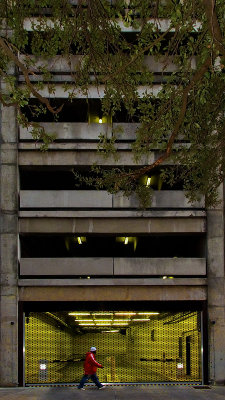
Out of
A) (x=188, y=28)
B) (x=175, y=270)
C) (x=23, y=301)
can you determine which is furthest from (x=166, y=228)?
(x=188, y=28)

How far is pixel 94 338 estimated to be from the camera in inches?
760

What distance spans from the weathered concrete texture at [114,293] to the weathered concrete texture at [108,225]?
2.23 meters

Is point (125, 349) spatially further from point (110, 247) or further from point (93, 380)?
point (110, 247)

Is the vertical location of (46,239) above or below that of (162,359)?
above

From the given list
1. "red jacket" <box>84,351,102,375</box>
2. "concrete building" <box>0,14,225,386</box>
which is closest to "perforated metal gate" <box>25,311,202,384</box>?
"concrete building" <box>0,14,225,386</box>

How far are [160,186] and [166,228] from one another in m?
3.09

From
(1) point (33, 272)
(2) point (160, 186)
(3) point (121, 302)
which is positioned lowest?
(3) point (121, 302)

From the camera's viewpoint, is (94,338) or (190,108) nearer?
(190,108)

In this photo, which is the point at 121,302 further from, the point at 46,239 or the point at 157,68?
the point at 157,68

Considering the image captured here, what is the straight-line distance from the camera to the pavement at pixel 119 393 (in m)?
15.0

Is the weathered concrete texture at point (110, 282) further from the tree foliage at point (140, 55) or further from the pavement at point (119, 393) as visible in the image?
the tree foliage at point (140, 55)

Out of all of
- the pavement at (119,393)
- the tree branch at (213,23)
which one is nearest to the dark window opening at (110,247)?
the pavement at (119,393)

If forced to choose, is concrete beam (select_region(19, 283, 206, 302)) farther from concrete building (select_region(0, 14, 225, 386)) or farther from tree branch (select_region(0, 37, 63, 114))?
tree branch (select_region(0, 37, 63, 114))

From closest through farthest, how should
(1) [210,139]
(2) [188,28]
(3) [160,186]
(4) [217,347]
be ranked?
(2) [188,28]
(1) [210,139]
(4) [217,347]
(3) [160,186]
